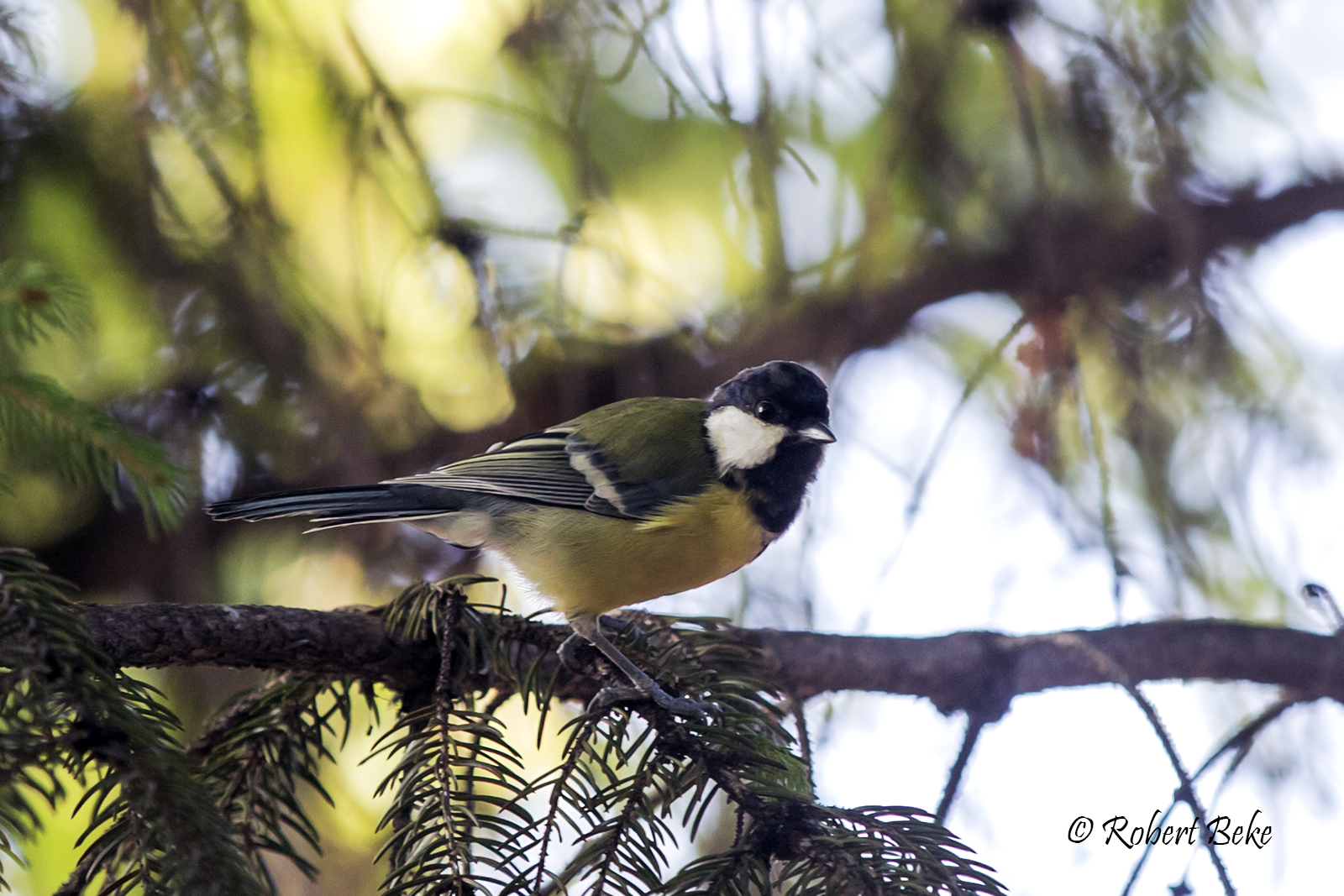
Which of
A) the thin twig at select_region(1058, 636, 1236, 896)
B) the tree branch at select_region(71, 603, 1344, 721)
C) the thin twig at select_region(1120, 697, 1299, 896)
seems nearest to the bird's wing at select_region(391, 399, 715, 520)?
the tree branch at select_region(71, 603, 1344, 721)

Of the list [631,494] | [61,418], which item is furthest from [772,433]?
[61,418]

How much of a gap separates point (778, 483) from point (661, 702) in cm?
72

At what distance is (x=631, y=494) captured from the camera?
1946mm

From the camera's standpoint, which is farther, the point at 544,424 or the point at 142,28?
the point at 544,424

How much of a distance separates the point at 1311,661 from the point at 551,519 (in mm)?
1490

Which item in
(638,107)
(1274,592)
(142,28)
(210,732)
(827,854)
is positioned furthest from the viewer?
(638,107)

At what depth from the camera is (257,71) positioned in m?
1.84

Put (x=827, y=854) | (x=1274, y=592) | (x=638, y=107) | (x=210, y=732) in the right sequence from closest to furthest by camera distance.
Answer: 1. (x=827, y=854)
2. (x=210, y=732)
3. (x=1274, y=592)
4. (x=638, y=107)

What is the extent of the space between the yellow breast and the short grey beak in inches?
7.4

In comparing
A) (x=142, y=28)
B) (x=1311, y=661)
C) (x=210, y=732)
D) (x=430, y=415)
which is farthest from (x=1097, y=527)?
(x=142, y=28)

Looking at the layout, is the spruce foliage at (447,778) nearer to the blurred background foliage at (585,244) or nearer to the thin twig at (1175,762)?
the thin twig at (1175,762)

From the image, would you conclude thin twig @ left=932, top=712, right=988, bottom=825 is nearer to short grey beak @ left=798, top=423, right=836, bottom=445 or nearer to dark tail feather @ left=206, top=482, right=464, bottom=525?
short grey beak @ left=798, top=423, right=836, bottom=445

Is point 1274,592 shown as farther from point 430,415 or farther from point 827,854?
point 430,415

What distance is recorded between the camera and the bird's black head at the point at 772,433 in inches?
72.5
